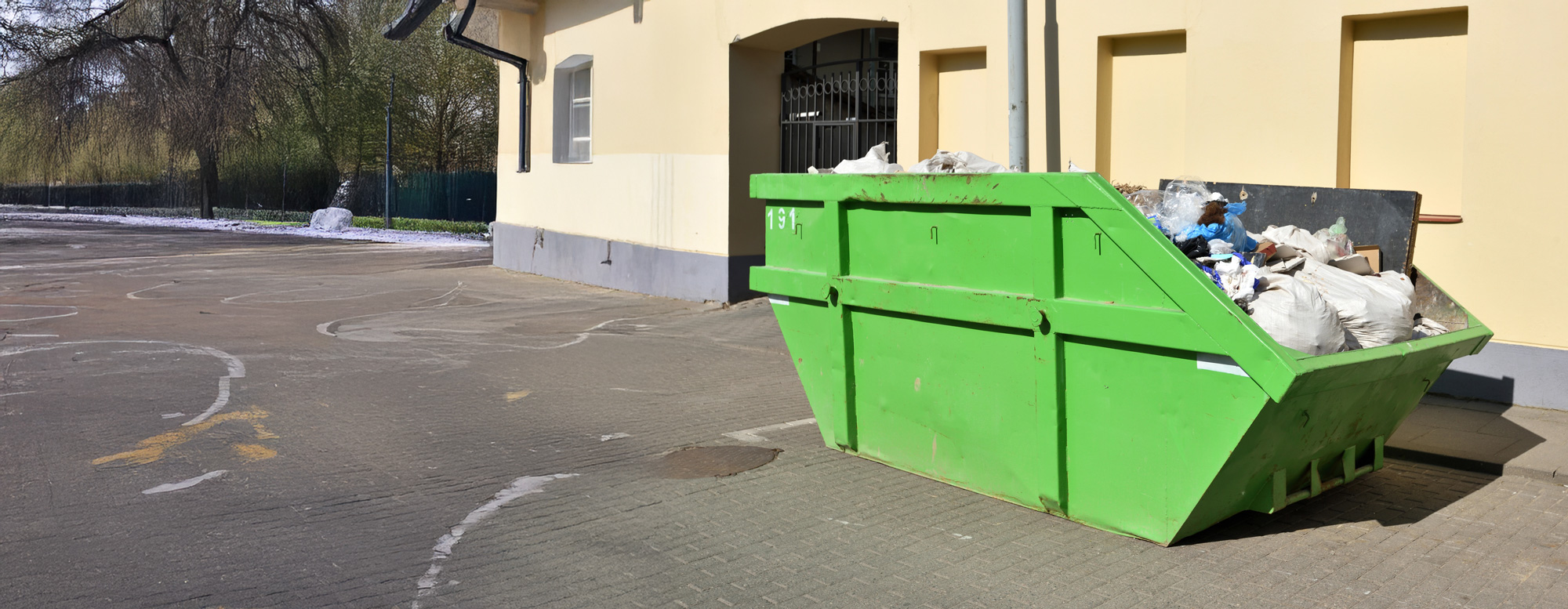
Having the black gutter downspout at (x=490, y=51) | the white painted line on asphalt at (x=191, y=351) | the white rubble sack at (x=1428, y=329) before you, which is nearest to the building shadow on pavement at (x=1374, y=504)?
the white rubble sack at (x=1428, y=329)

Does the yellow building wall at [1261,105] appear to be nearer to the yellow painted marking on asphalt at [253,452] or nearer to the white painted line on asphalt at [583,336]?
the white painted line on asphalt at [583,336]

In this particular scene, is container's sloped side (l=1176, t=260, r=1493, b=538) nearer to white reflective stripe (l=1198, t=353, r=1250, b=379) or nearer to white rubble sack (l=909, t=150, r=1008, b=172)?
white reflective stripe (l=1198, t=353, r=1250, b=379)

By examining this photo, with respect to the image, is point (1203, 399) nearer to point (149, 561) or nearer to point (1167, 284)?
point (1167, 284)

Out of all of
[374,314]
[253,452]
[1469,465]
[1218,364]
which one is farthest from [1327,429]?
[374,314]

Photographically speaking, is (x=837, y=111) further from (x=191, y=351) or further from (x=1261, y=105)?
(x=191, y=351)

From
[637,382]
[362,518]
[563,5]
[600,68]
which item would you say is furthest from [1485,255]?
[563,5]

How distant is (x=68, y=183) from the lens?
47.8m

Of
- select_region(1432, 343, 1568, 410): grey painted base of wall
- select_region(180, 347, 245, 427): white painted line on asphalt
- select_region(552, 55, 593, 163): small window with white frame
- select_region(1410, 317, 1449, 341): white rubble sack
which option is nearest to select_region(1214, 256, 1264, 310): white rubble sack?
select_region(1410, 317, 1449, 341): white rubble sack

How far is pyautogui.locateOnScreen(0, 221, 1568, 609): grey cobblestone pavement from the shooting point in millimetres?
4191

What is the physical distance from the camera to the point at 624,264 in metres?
15.5

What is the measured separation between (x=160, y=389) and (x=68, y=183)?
4754 cm

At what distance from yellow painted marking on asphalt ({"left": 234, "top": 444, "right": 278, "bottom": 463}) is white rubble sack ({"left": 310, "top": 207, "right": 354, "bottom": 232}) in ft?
91.4

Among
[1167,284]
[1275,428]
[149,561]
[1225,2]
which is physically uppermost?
[1225,2]

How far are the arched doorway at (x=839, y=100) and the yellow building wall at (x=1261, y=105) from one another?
34 cm
